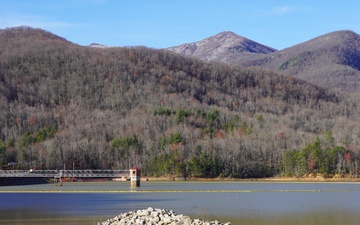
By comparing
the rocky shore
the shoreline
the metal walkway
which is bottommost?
the shoreline

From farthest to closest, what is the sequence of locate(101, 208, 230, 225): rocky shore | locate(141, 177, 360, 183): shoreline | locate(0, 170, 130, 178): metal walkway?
locate(141, 177, 360, 183): shoreline
locate(0, 170, 130, 178): metal walkway
locate(101, 208, 230, 225): rocky shore

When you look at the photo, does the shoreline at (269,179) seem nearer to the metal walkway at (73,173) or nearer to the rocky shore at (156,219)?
the metal walkway at (73,173)

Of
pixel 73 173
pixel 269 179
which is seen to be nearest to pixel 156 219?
pixel 269 179

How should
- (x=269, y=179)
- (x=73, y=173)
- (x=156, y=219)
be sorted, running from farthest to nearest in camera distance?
(x=73, y=173) → (x=269, y=179) → (x=156, y=219)

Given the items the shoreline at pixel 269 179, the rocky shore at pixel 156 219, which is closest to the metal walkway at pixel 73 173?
the shoreline at pixel 269 179

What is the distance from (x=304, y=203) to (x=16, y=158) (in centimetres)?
9590

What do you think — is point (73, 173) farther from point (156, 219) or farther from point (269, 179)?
point (156, 219)

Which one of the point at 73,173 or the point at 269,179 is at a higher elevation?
the point at 73,173

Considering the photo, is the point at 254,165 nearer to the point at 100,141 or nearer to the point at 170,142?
the point at 170,142

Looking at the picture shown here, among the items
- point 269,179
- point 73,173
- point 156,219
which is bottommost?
point 269,179

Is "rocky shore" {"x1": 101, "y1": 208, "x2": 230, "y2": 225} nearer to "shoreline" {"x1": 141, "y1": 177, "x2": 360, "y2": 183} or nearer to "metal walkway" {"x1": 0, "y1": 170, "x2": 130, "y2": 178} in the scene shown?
"metal walkway" {"x1": 0, "y1": 170, "x2": 130, "y2": 178}

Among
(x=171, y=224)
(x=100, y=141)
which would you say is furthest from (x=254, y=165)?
(x=171, y=224)

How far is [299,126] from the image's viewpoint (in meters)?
199

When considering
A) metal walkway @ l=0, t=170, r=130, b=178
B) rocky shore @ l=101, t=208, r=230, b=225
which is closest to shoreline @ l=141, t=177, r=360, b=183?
metal walkway @ l=0, t=170, r=130, b=178
